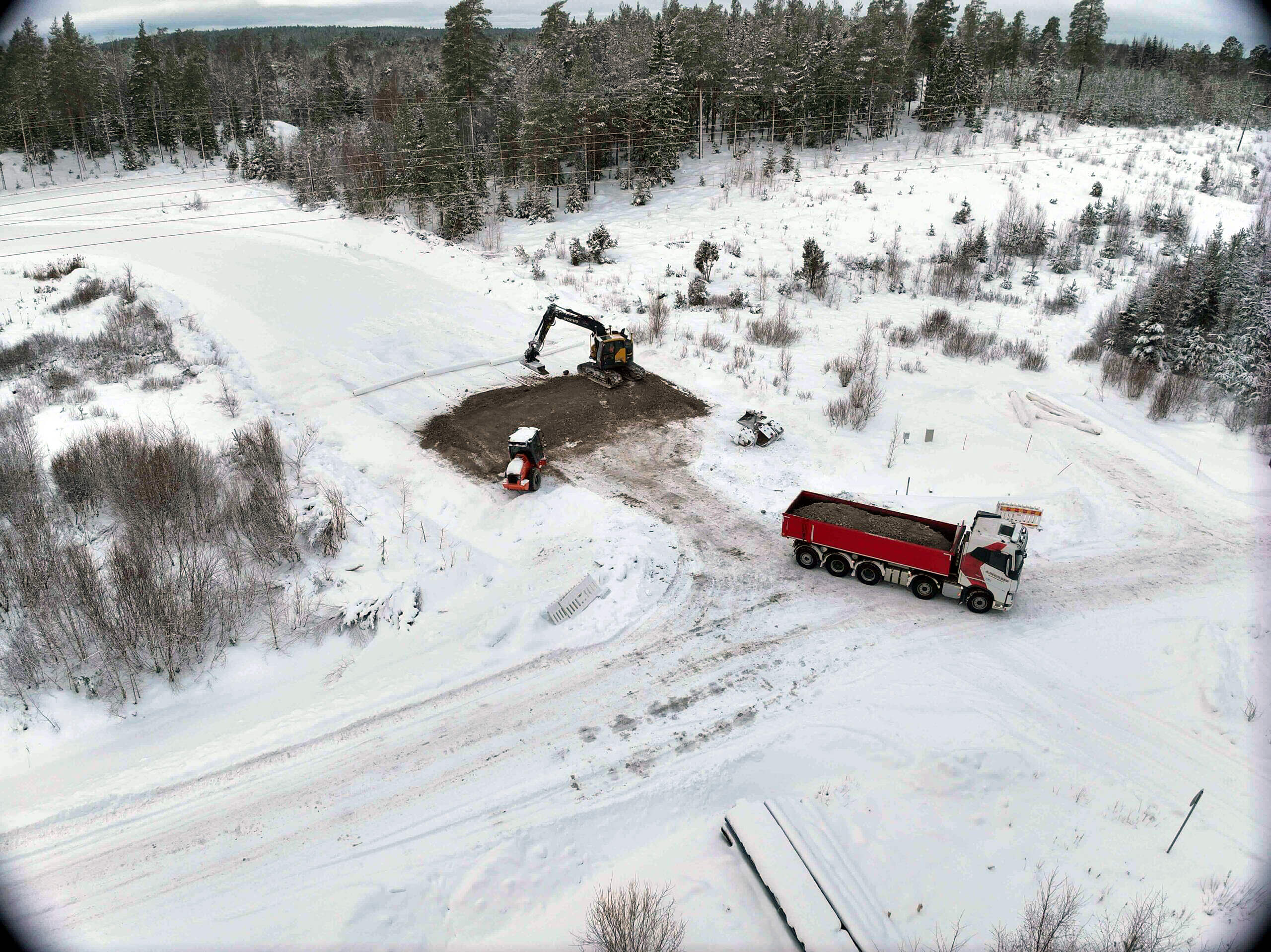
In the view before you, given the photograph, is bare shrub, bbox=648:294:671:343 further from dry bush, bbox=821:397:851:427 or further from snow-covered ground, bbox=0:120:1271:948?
dry bush, bbox=821:397:851:427

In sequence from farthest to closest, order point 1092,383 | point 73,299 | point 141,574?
point 73,299, point 1092,383, point 141,574

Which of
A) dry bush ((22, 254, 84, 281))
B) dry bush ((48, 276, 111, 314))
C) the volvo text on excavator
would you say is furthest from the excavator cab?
dry bush ((22, 254, 84, 281))

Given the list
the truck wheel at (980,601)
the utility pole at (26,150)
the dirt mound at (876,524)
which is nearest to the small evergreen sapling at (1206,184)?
the dirt mound at (876,524)

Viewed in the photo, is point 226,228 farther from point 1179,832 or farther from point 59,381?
point 1179,832

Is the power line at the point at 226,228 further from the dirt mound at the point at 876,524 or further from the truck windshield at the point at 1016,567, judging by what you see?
the truck windshield at the point at 1016,567

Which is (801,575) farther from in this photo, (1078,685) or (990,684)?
(1078,685)

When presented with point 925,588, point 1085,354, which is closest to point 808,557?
point 925,588

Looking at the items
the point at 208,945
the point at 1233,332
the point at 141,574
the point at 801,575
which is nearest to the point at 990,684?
the point at 801,575
